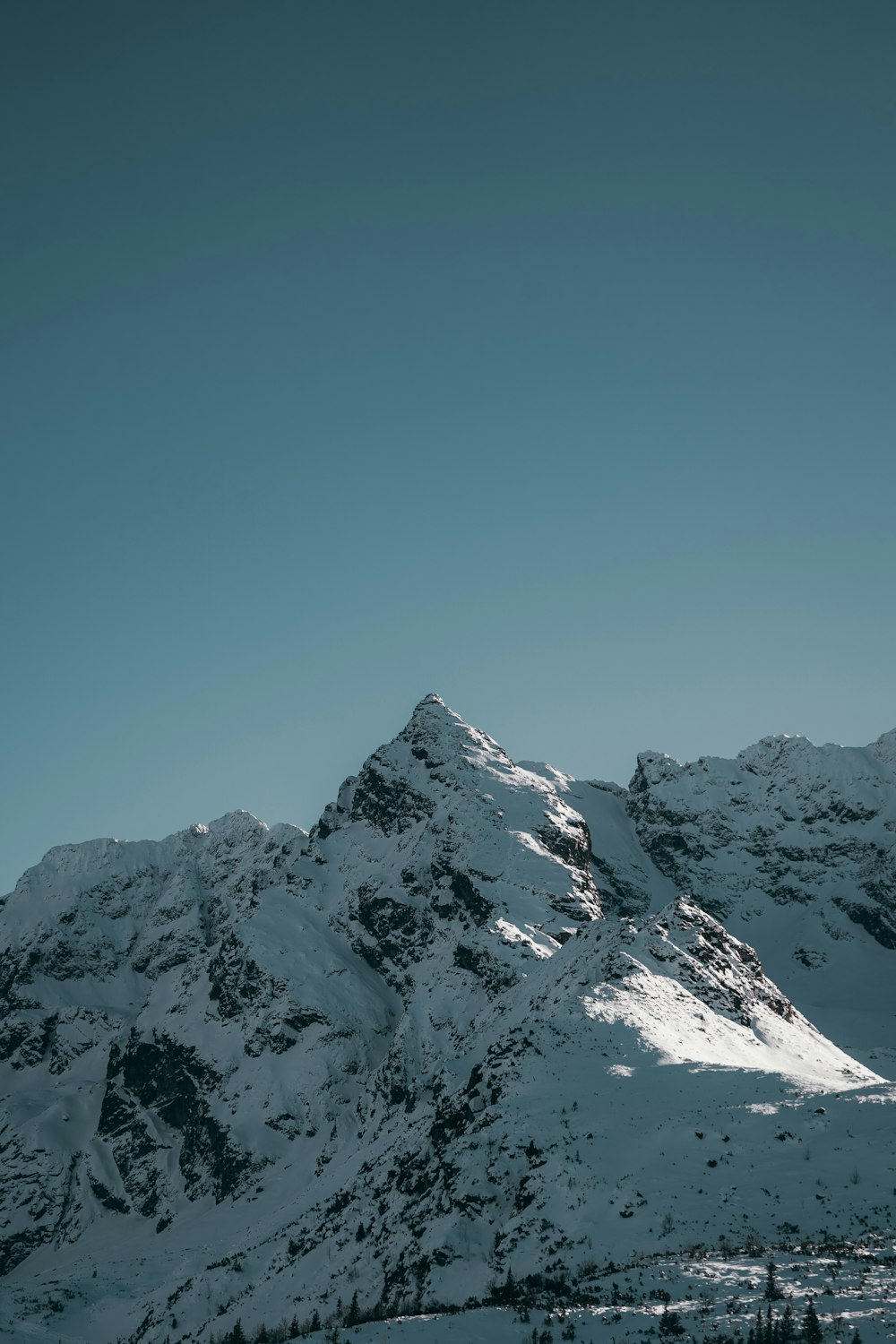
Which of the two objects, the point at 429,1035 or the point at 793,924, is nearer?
the point at 429,1035

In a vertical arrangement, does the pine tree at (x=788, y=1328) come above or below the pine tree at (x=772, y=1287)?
above

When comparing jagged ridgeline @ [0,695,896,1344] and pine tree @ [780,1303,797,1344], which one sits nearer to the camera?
pine tree @ [780,1303,797,1344]

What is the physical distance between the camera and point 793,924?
174 meters

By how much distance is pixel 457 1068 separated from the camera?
79562 millimetres

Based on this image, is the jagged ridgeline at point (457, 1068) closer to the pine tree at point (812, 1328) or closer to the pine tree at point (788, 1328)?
the pine tree at point (788, 1328)

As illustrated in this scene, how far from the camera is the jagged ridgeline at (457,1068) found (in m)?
41.5

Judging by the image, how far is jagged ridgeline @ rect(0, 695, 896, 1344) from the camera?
4147cm

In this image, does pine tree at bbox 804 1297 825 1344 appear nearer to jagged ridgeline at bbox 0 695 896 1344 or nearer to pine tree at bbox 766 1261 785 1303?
pine tree at bbox 766 1261 785 1303

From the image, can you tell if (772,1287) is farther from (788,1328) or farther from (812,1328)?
(812,1328)

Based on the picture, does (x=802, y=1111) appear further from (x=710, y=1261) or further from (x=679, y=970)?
(x=679, y=970)

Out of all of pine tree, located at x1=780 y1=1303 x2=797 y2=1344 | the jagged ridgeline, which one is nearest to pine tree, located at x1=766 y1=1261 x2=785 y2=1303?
pine tree, located at x1=780 y1=1303 x2=797 y2=1344

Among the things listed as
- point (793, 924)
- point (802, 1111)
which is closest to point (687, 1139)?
Answer: point (802, 1111)

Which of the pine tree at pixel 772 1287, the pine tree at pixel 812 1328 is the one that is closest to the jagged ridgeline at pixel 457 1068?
the pine tree at pixel 772 1287

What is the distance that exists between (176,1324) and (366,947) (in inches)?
3333
